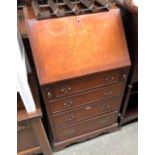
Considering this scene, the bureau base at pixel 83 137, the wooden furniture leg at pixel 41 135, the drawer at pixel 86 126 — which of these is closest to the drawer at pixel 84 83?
the wooden furniture leg at pixel 41 135

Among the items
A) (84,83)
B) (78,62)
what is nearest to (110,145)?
(84,83)

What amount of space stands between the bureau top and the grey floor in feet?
2.60

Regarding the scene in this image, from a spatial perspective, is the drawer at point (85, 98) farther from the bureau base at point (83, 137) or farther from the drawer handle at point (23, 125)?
the bureau base at point (83, 137)

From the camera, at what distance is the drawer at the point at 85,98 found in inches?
46.7

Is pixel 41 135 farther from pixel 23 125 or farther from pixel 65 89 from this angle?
pixel 65 89

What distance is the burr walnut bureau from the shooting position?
1.02 metres

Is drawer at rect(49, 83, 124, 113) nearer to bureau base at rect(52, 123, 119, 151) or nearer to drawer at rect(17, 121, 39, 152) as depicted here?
drawer at rect(17, 121, 39, 152)

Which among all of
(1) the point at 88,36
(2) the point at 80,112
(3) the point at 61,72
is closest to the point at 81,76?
(3) the point at 61,72

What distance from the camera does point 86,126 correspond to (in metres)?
1.47

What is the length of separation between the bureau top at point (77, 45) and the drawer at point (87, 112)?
13.7 inches

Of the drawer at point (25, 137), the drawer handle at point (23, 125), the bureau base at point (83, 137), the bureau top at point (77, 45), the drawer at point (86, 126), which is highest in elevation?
the bureau top at point (77, 45)

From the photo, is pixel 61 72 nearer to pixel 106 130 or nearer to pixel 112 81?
pixel 112 81
